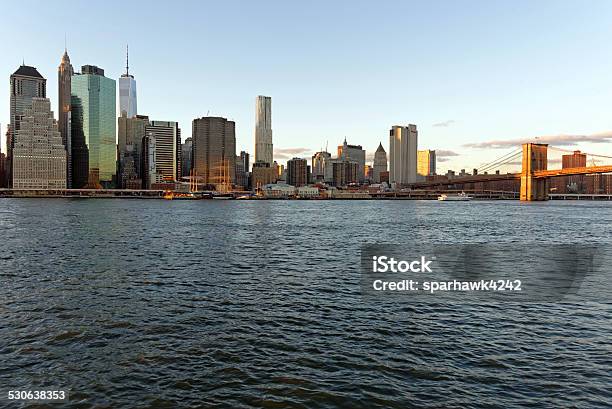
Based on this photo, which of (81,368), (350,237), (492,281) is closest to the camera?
(81,368)

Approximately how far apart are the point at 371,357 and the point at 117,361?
966 centimetres

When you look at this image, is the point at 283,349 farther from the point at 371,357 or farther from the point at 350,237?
the point at 350,237

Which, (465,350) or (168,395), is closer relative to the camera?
(168,395)

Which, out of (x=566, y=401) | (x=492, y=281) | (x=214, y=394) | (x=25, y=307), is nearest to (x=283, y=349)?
(x=214, y=394)

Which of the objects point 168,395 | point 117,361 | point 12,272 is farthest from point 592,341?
point 12,272

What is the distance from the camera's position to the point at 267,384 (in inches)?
585

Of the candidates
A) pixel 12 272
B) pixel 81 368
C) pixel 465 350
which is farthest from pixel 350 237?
pixel 81 368

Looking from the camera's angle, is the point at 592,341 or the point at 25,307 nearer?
the point at 592,341

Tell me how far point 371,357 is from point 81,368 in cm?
1074

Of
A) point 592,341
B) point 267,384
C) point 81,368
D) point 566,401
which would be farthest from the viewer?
point 592,341

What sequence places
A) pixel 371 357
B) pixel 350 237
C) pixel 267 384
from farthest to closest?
pixel 350 237
pixel 371 357
pixel 267 384

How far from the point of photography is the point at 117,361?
16531 millimetres

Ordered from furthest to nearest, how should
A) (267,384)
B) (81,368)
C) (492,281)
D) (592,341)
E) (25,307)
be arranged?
(492,281) → (25,307) → (592,341) → (81,368) → (267,384)

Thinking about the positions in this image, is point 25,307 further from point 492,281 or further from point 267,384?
point 492,281
